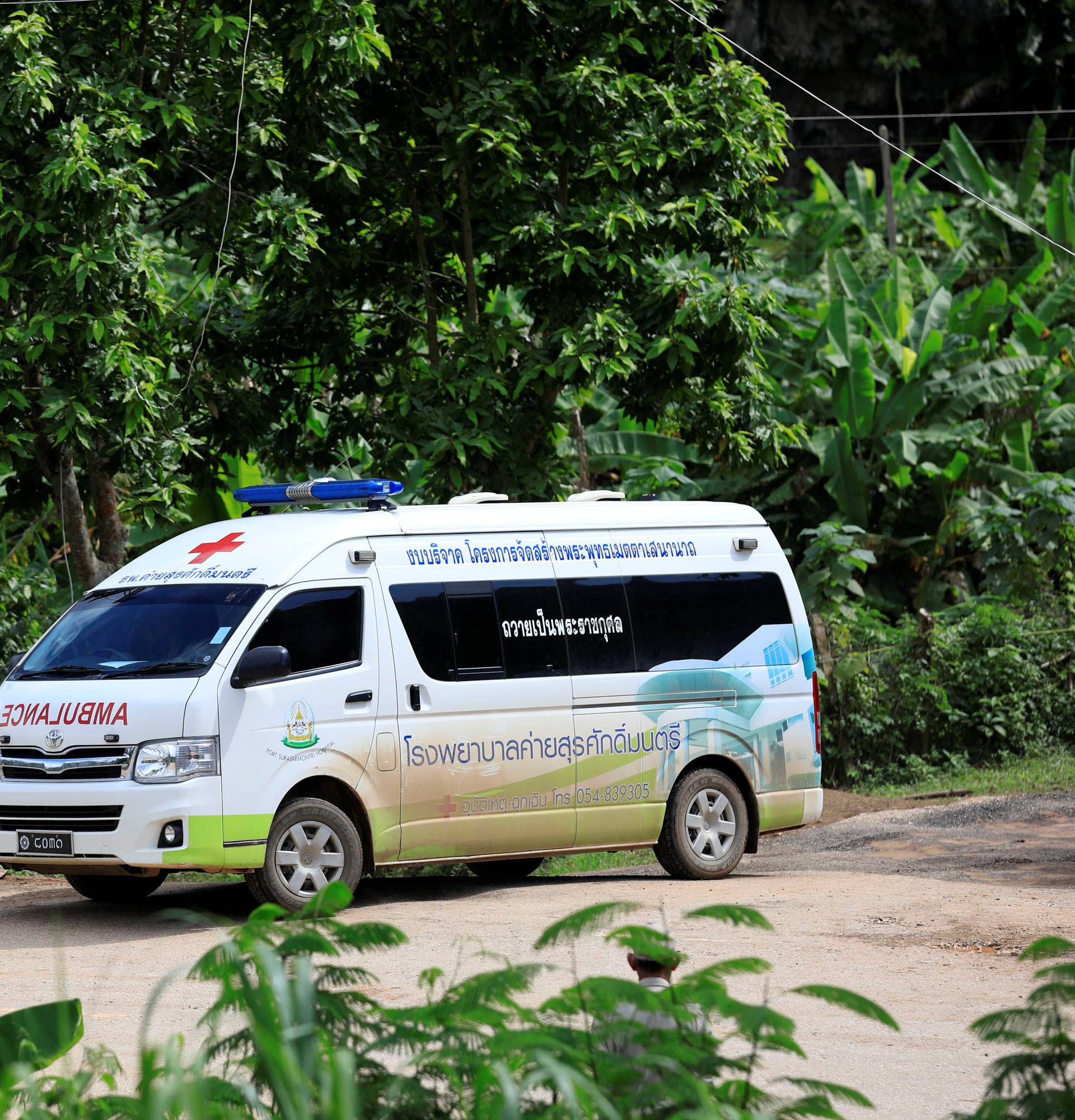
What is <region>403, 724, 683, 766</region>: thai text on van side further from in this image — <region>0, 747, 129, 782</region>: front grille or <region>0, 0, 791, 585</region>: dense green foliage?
<region>0, 0, 791, 585</region>: dense green foliage

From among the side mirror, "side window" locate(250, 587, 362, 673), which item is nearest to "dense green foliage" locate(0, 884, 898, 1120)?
the side mirror

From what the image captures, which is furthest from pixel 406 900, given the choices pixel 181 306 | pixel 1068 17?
pixel 1068 17

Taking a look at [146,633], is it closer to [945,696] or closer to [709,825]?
[709,825]

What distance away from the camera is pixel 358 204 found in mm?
14492

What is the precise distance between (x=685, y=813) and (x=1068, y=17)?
33.5 metres

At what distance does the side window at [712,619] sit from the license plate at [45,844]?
384 centimetres

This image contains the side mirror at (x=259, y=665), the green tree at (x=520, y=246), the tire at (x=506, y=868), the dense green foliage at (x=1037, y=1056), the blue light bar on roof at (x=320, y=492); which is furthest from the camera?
the green tree at (x=520, y=246)

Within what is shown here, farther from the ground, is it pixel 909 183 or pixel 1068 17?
pixel 1068 17

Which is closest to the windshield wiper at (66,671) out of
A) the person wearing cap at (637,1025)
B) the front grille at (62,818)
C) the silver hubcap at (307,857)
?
the front grille at (62,818)

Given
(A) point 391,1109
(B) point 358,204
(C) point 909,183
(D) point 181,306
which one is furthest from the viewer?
(C) point 909,183

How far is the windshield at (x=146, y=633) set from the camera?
29.8ft

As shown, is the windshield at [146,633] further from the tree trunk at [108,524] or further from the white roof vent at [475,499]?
the tree trunk at [108,524]

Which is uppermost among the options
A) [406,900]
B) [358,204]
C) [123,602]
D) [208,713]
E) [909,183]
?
[909,183]

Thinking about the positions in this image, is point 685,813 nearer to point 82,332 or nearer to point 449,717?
A: point 449,717
